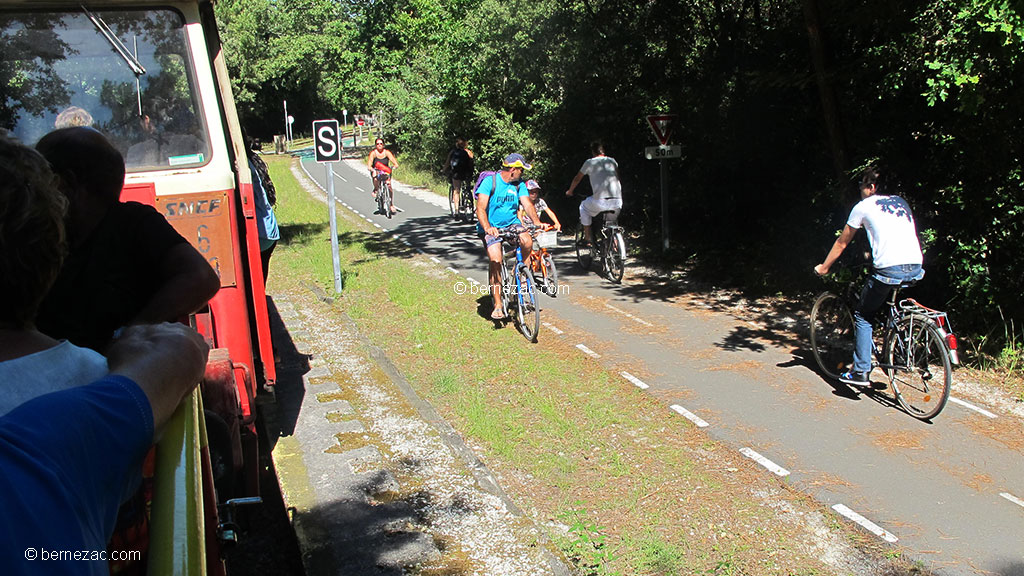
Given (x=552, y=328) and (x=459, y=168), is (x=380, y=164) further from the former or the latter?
(x=552, y=328)

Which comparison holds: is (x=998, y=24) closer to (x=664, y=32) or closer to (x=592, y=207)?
(x=592, y=207)

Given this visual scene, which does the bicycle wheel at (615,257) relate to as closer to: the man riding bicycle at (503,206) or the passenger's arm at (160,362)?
the man riding bicycle at (503,206)

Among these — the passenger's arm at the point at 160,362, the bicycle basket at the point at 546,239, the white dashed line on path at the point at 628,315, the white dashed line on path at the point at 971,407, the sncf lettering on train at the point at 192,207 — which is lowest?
the white dashed line on path at the point at 971,407

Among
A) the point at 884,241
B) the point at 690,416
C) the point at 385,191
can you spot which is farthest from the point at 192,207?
the point at 385,191

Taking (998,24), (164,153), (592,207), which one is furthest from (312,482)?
(592,207)

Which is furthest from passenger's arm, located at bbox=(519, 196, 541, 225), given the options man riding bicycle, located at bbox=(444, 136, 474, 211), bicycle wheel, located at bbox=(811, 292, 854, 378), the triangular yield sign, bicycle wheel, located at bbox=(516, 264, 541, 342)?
man riding bicycle, located at bbox=(444, 136, 474, 211)

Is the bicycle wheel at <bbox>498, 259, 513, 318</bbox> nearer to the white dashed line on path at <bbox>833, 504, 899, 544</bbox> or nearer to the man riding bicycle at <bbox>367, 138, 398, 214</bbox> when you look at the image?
the white dashed line on path at <bbox>833, 504, 899, 544</bbox>

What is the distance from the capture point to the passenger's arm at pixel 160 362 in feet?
4.68

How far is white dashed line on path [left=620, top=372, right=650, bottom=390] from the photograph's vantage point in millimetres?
6660

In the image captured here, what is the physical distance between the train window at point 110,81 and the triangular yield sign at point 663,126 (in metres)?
8.62

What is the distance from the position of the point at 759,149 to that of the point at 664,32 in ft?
12.1

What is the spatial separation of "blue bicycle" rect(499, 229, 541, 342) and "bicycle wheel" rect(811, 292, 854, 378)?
260 cm

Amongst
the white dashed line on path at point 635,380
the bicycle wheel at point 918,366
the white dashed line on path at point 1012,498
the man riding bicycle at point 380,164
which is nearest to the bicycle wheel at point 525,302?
the white dashed line on path at point 635,380

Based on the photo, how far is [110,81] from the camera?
465cm
